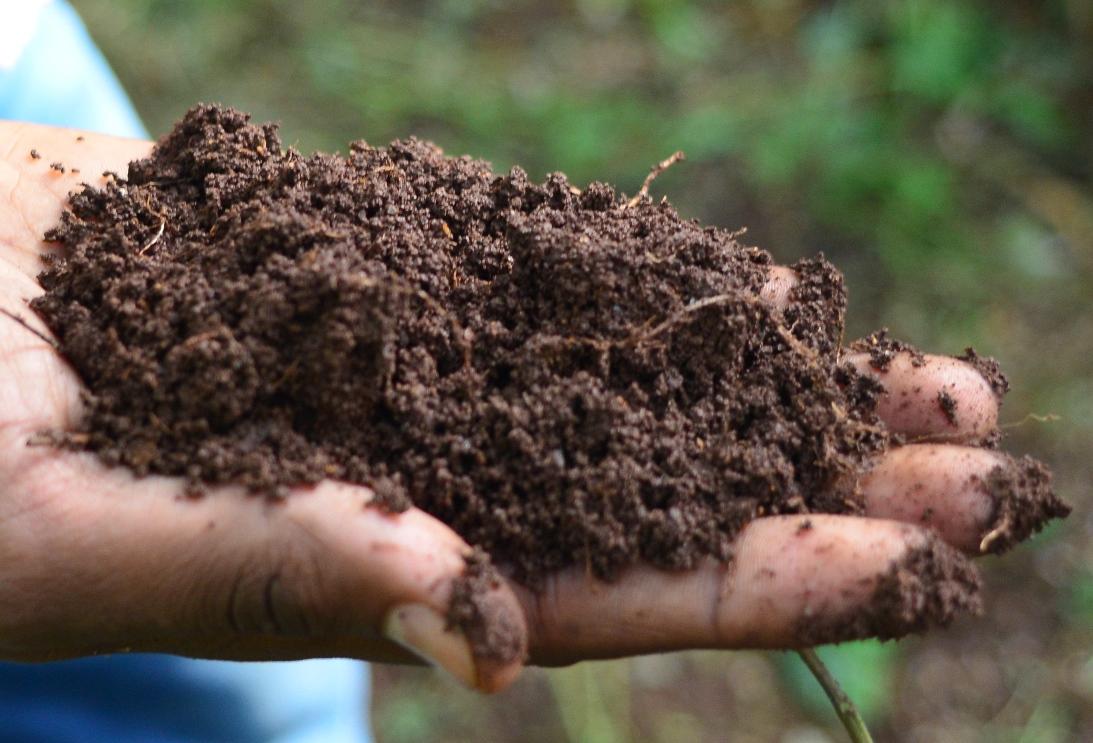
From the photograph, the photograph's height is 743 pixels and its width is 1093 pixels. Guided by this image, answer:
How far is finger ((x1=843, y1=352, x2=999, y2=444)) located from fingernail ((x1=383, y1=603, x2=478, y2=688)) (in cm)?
92

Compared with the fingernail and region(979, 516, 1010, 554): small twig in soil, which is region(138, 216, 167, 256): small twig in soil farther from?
region(979, 516, 1010, 554): small twig in soil

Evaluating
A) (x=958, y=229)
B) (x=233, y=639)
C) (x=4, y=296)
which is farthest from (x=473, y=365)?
(x=958, y=229)

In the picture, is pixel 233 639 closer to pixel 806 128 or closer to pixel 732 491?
pixel 732 491

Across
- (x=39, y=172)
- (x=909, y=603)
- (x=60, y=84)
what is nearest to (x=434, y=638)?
(x=909, y=603)

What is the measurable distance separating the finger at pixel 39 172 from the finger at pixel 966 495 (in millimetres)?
1517

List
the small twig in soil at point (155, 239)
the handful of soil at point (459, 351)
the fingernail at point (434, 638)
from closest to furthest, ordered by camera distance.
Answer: the fingernail at point (434, 638), the handful of soil at point (459, 351), the small twig in soil at point (155, 239)

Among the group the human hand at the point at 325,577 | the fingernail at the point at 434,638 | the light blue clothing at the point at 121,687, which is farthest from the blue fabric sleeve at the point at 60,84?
the fingernail at the point at 434,638

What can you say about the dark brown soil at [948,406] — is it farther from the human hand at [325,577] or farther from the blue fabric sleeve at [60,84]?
the blue fabric sleeve at [60,84]

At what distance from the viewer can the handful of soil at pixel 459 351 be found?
1.47 m

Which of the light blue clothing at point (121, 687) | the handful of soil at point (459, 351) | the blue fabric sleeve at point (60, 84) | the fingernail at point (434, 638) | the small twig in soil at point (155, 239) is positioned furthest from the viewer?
the blue fabric sleeve at point (60, 84)

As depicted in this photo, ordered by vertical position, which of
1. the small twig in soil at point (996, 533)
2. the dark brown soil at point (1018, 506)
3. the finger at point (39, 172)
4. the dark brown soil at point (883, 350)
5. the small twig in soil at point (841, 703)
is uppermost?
the finger at point (39, 172)

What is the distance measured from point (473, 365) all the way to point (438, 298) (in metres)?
0.14

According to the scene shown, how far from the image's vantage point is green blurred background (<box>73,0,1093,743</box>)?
10.6 ft

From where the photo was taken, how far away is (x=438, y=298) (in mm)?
1677
